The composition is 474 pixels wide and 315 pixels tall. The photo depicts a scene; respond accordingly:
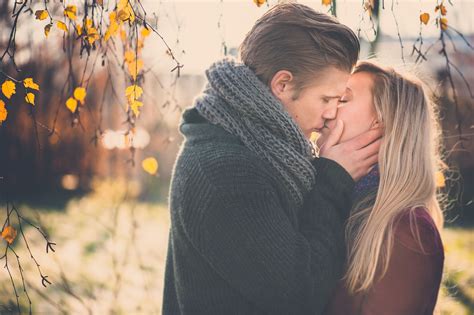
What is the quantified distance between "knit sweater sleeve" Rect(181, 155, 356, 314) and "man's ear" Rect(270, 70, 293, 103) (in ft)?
1.02

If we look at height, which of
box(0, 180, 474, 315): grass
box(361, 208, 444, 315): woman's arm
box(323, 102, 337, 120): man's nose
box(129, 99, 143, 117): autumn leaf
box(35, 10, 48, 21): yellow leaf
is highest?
box(35, 10, 48, 21): yellow leaf

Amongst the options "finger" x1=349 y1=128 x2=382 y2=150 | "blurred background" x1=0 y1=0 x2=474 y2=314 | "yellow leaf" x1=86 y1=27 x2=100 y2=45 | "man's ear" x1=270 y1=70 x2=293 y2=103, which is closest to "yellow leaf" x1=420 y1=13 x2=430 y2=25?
"blurred background" x1=0 y1=0 x2=474 y2=314

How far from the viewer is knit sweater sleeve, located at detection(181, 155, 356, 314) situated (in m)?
1.84

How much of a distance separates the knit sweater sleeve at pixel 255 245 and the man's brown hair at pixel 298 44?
0.37 meters

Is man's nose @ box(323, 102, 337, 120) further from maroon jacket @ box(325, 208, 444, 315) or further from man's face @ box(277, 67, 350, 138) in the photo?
maroon jacket @ box(325, 208, 444, 315)

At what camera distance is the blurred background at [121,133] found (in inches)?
112

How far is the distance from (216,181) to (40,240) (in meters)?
6.64

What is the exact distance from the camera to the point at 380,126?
2.32 meters

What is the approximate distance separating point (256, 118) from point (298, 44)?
275 millimetres

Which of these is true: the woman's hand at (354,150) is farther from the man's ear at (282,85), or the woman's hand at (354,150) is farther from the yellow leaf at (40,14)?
the yellow leaf at (40,14)

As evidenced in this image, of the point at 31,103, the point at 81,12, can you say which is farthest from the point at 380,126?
the point at 81,12

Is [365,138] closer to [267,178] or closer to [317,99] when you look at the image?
[317,99]

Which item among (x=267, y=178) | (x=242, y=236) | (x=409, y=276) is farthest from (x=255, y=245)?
(x=409, y=276)

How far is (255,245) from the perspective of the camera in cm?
184
